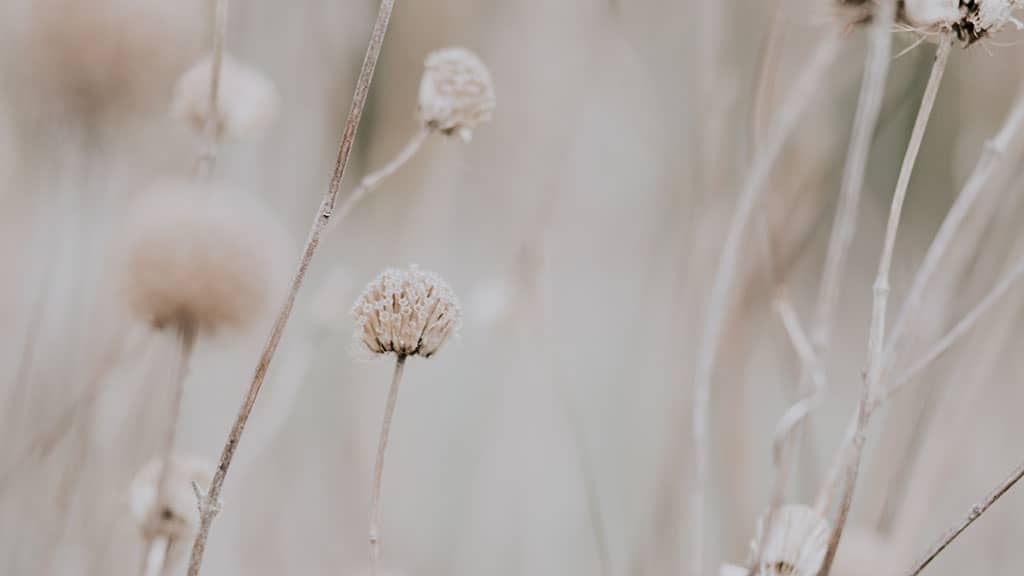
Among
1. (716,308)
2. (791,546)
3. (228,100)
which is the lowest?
(791,546)

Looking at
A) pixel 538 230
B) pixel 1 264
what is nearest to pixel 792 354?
pixel 538 230

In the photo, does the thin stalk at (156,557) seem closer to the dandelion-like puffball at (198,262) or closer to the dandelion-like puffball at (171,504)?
the dandelion-like puffball at (171,504)

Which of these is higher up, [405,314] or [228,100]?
[228,100]

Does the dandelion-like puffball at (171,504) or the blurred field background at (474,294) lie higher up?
the blurred field background at (474,294)

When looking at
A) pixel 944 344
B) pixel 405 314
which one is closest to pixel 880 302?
pixel 944 344

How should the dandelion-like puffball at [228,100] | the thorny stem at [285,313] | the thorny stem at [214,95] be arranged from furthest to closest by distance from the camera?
the dandelion-like puffball at [228,100] < the thorny stem at [214,95] < the thorny stem at [285,313]

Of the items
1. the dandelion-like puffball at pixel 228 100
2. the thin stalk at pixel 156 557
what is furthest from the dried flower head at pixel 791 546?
the dandelion-like puffball at pixel 228 100

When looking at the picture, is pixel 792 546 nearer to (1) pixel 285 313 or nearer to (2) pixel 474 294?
(1) pixel 285 313
